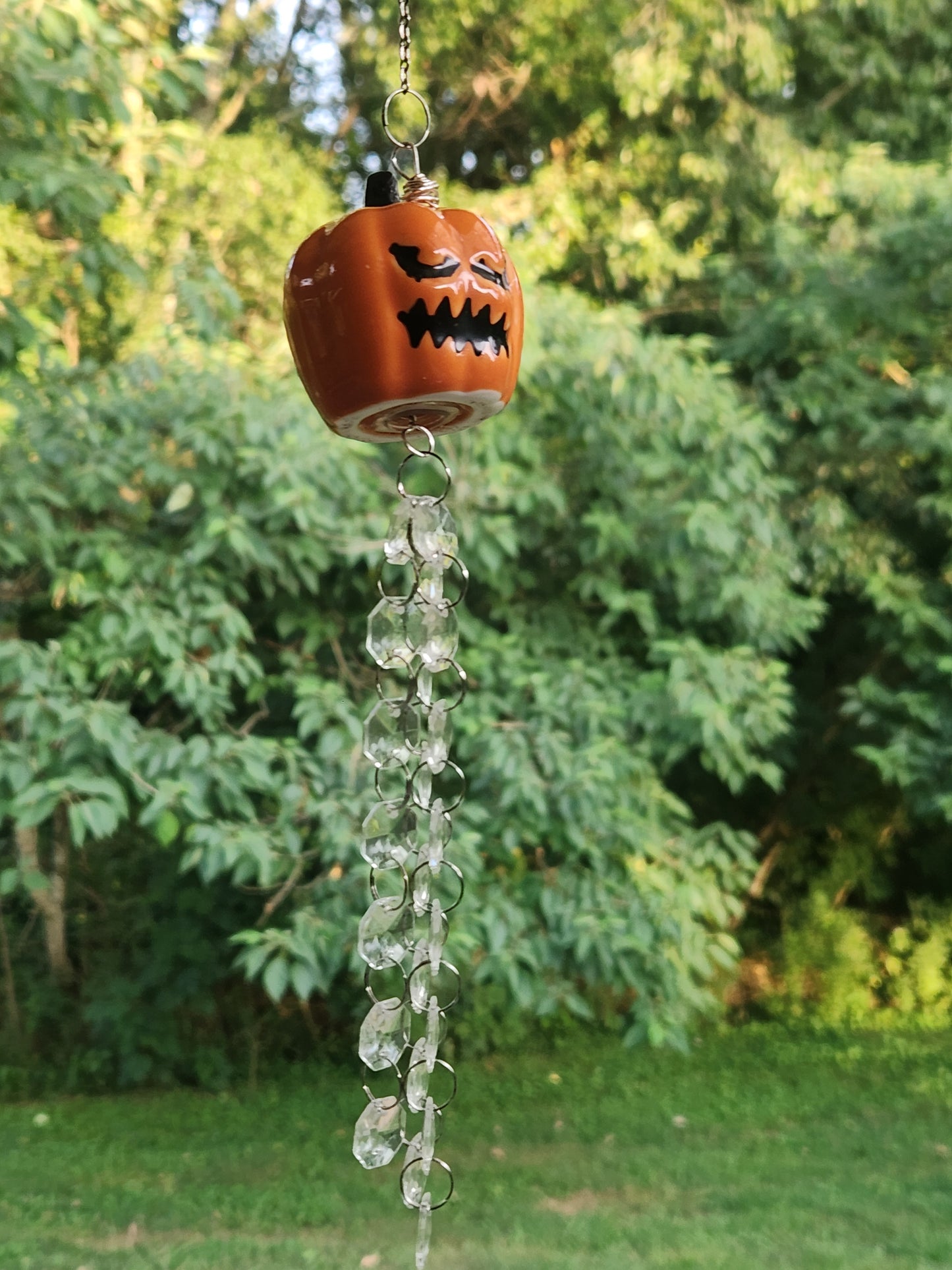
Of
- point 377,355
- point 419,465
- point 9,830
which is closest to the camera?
point 377,355

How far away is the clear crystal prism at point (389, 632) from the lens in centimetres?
93

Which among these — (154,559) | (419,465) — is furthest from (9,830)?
(419,465)

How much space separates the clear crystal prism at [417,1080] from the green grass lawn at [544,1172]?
215 centimetres

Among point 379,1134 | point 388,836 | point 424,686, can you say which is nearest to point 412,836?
point 388,836

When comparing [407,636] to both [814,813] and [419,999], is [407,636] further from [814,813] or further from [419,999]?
[814,813]

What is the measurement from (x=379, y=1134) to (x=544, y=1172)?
278 cm

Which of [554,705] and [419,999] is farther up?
[554,705]

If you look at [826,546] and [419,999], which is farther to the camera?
[826,546]

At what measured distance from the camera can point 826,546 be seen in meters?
3.88

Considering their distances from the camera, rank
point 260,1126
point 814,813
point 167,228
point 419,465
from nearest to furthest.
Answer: point 419,465
point 260,1126
point 167,228
point 814,813

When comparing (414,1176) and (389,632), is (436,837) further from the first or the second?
(414,1176)

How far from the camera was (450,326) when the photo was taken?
885 mm

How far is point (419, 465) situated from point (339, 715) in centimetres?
71

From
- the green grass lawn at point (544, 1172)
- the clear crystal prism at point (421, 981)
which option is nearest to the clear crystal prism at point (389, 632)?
the clear crystal prism at point (421, 981)
